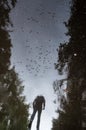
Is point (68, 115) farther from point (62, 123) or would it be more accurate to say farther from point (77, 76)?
point (77, 76)

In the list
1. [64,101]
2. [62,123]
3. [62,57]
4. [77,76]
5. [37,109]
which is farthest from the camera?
[64,101]

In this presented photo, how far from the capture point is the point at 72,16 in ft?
77.9

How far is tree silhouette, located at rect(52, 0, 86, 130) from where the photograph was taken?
21.5 meters

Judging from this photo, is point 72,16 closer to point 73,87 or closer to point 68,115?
point 73,87

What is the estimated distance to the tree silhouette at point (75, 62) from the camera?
21.5m

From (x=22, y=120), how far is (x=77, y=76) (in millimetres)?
24631

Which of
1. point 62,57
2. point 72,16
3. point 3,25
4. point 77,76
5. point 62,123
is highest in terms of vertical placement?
point 72,16

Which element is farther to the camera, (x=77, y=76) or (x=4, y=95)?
(x=4, y=95)

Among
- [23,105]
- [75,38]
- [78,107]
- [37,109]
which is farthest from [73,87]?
[23,105]

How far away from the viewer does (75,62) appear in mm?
21625

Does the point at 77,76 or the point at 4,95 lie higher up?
the point at 4,95

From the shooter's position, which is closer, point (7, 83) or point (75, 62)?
point (75, 62)

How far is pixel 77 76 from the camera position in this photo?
71.1 ft

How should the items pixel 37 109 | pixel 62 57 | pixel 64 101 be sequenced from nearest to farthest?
pixel 37 109 < pixel 62 57 < pixel 64 101
